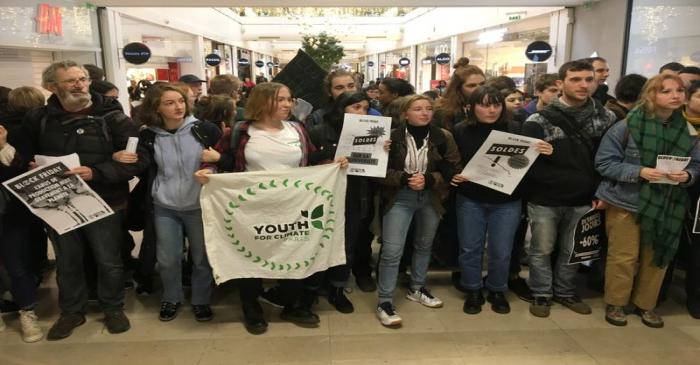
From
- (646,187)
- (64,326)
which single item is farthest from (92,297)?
(646,187)

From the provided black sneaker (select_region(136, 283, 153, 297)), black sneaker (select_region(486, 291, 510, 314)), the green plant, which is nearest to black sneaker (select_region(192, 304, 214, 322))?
black sneaker (select_region(136, 283, 153, 297))

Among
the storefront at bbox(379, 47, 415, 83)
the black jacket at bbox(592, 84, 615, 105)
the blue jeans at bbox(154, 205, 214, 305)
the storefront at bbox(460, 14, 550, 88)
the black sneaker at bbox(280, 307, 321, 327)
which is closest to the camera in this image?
the blue jeans at bbox(154, 205, 214, 305)

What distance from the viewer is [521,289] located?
362 centimetres

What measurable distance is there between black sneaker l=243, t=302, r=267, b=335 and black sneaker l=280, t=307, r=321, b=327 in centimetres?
17

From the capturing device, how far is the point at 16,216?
2986 millimetres

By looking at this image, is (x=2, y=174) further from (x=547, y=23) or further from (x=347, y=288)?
(x=547, y=23)

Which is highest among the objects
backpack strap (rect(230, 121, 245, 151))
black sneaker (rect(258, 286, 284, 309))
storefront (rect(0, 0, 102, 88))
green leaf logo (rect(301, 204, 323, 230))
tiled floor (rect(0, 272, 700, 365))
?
storefront (rect(0, 0, 102, 88))

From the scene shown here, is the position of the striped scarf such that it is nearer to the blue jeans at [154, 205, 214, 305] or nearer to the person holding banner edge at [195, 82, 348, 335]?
the person holding banner edge at [195, 82, 348, 335]

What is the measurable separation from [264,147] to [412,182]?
944 mm

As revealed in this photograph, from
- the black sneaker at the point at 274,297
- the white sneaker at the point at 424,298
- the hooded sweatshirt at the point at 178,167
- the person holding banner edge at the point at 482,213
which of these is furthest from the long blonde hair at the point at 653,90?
the hooded sweatshirt at the point at 178,167

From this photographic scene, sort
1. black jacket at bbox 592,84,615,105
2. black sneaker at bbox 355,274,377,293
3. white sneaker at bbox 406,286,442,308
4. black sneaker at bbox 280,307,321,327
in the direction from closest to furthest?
black sneaker at bbox 280,307,321,327
white sneaker at bbox 406,286,442,308
black sneaker at bbox 355,274,377,293
black jacket at bbox 592,84,615,105

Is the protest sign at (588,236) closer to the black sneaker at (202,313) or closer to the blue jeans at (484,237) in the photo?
the blue jeans at (484,237)

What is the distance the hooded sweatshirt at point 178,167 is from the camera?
9.70 feet

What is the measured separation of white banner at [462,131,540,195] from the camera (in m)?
2.98
